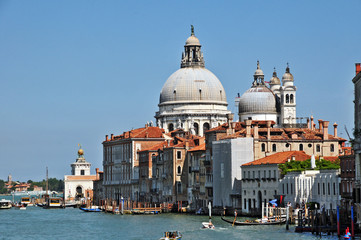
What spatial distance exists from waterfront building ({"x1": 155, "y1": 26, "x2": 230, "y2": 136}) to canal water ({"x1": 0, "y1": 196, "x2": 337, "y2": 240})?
36273mm

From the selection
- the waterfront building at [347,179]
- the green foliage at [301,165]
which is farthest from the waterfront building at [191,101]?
the waterfront building at [347,179]

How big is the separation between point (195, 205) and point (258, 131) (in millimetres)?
9593

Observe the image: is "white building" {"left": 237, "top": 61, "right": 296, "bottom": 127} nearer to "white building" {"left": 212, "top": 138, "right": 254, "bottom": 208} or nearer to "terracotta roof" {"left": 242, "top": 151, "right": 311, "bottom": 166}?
"white building" {"left": 212, "top": 138, "right": 254, "bottom": 208}

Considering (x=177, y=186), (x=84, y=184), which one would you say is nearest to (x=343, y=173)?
(x=177, y=186)

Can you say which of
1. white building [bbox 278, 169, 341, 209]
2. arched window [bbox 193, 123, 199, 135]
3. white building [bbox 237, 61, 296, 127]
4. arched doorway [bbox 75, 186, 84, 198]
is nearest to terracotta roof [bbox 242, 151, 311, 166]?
white building [bbox 278, 169, 341, 209]

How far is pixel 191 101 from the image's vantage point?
119500 mm

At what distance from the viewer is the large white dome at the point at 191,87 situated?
11900 cm

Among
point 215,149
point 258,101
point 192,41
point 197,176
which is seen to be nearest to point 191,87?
point 192,41

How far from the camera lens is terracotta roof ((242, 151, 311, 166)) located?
227ft

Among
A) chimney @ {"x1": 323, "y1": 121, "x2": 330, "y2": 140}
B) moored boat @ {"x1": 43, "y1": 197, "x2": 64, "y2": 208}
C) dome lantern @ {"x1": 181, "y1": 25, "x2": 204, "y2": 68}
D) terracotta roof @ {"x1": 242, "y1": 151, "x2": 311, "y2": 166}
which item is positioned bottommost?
moored boat @ {"x1": 43, "y1": 197, "x2": 64, "y2": 208}

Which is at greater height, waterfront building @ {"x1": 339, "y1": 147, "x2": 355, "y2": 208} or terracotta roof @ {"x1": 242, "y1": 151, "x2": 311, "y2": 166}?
terracotta roof @ {"x1": 242, "y1": 151, "x2": 311, "y2": 166}

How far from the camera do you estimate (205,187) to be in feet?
268

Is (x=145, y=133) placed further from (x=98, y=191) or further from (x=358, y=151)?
(x=358, y=151)

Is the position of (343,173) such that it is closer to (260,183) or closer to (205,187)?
(260,183)
